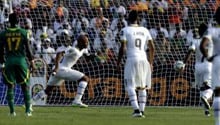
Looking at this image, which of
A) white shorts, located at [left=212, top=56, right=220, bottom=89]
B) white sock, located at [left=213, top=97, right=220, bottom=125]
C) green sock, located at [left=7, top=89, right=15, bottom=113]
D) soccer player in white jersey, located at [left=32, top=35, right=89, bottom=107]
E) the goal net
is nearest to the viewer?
white sock, located at [left=213, top=97, right=220, bottom=125]

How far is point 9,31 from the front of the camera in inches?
753

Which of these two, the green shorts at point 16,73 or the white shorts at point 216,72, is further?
the green shorts at point 16,73

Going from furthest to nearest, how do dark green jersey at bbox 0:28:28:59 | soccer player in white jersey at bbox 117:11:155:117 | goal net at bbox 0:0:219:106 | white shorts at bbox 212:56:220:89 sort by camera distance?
goal net at bbox 0:0:219:106, soccer player in white jersey at bbox 117:11:155:117, dark green jersey at bbox 0:28:28:59, white shorts at bbox 212:56:220:89

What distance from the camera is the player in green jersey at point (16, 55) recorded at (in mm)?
19016

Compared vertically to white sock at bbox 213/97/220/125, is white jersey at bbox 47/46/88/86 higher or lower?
lower

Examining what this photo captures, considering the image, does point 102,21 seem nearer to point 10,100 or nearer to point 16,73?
point 16,73

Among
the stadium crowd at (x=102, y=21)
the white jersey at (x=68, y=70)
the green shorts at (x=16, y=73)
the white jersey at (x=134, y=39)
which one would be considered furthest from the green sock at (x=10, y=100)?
the stadium crowd at (x=102, y=21)

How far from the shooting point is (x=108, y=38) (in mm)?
28125

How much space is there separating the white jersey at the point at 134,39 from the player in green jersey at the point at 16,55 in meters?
2.22

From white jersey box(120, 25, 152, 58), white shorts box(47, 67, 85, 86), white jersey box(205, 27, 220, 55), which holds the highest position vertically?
white jersey box(205, 27, 220, 55)

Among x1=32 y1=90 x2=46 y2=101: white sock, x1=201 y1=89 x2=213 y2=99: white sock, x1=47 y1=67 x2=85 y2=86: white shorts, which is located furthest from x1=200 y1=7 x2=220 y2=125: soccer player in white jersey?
x1=32 y1=90 x2=46 y2=101: white sock

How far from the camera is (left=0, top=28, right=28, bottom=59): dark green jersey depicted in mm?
19000

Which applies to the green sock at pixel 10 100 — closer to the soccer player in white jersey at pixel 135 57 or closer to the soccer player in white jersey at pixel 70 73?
the soccer player in white jersey at pixel 135 57

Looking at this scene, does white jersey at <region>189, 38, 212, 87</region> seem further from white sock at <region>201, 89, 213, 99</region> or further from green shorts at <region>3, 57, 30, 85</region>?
green shorts at <region>3, 57, 30, 85</region>
